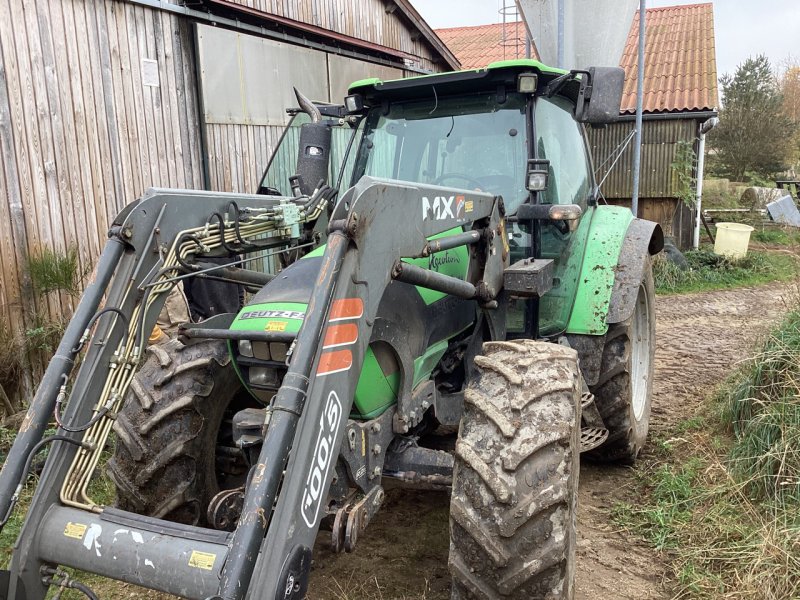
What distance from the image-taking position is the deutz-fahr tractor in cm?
200

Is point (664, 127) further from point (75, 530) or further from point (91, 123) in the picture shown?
point (75, 530)

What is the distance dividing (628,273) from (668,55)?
42.5ft

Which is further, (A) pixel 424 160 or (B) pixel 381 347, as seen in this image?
(A) pixel 424 160

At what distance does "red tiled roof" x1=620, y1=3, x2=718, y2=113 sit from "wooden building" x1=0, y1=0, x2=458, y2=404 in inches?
279

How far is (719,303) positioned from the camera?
1002 cm

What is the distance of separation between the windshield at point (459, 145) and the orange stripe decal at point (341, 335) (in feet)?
5.45

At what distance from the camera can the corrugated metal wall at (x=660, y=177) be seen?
13.0 meters

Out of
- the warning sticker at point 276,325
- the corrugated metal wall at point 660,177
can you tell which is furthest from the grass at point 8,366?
the corrugated metal wall at point 660,177

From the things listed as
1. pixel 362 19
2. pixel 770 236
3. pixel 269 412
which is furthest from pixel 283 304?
pixel 770 236

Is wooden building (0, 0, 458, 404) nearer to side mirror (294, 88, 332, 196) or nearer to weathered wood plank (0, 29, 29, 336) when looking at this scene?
weathered wood plank (0, 29, 29, 336)

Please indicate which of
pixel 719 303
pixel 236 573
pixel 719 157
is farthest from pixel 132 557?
pixel 719 157

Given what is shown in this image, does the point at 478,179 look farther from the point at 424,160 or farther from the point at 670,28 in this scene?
the point at 670,28

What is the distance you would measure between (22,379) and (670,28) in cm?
1612

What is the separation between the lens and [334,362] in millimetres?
2041
